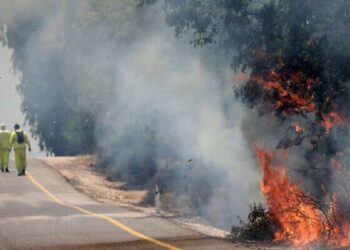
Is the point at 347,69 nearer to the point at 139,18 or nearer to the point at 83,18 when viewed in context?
the point at 139,18

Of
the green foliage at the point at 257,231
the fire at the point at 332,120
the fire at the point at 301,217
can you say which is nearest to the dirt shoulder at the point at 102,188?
the green foliage at the point at 257,231

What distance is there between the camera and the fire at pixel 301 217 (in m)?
12.9

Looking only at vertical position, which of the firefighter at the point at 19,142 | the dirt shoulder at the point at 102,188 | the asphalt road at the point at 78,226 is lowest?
the asphalt road at the point at 78,226

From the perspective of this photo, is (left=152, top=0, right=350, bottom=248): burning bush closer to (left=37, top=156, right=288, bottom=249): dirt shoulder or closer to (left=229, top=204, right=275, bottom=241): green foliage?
(left=229, top=204, right=275, bottom=241): green foliage

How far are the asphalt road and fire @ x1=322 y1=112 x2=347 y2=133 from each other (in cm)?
260

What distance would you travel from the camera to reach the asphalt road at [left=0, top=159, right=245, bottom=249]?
12.9 metres

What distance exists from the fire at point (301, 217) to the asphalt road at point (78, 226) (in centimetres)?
141

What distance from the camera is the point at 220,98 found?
25984 mm

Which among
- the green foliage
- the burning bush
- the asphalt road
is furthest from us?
the green foliage

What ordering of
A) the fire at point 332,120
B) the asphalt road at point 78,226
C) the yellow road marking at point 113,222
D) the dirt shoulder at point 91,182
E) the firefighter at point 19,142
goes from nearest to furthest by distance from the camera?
the fire at point 332,120 < the yellow road marking at point 113,222 < the asphalt road at point 78,226 < the dirt shoulder at point 91,182 < the firefighter at point 19,142

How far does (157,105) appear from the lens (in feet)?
95.2

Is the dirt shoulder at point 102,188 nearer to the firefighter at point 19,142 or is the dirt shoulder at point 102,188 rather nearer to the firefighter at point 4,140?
the firefighter at point 19,142

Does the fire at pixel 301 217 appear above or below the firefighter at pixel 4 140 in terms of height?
below

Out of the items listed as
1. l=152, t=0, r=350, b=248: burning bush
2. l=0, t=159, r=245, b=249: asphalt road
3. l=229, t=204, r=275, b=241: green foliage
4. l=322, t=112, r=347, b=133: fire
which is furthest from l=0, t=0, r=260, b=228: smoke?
l=322, t=112, r=347, b=133: fire
